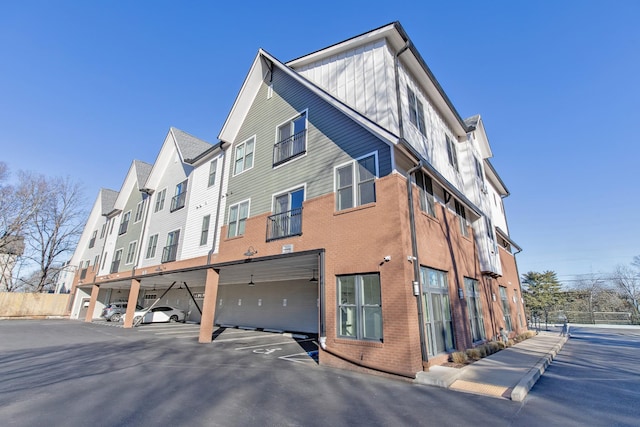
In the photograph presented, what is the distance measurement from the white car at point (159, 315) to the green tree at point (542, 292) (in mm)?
37906

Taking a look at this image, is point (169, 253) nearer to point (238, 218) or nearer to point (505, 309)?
point (238, 218)

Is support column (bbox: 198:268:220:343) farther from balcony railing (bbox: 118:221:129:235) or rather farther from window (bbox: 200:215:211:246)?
balcony railing (bbox: 118:221:129:235)

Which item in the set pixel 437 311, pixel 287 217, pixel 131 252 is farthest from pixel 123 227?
pixel 437 311

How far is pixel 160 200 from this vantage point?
70.8 feet

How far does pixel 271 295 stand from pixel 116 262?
52.1 ft

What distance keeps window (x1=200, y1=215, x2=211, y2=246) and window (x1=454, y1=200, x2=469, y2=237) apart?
12870 mm

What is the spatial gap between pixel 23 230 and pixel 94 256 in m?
→ 12.1

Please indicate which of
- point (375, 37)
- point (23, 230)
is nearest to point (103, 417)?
point (375, 37)

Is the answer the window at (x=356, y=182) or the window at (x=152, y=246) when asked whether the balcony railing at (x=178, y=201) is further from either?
the window at (x=356, y=182)

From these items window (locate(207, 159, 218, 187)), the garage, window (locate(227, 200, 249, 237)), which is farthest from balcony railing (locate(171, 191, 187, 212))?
window (locate(227, 200, 249, 237))

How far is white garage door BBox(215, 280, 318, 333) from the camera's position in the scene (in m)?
16.0

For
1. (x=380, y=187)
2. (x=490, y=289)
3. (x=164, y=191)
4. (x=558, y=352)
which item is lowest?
(x=558, y=352)

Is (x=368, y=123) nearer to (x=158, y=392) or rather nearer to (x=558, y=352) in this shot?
(x=158, y=392)

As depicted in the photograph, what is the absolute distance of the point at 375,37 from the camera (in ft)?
32.9
